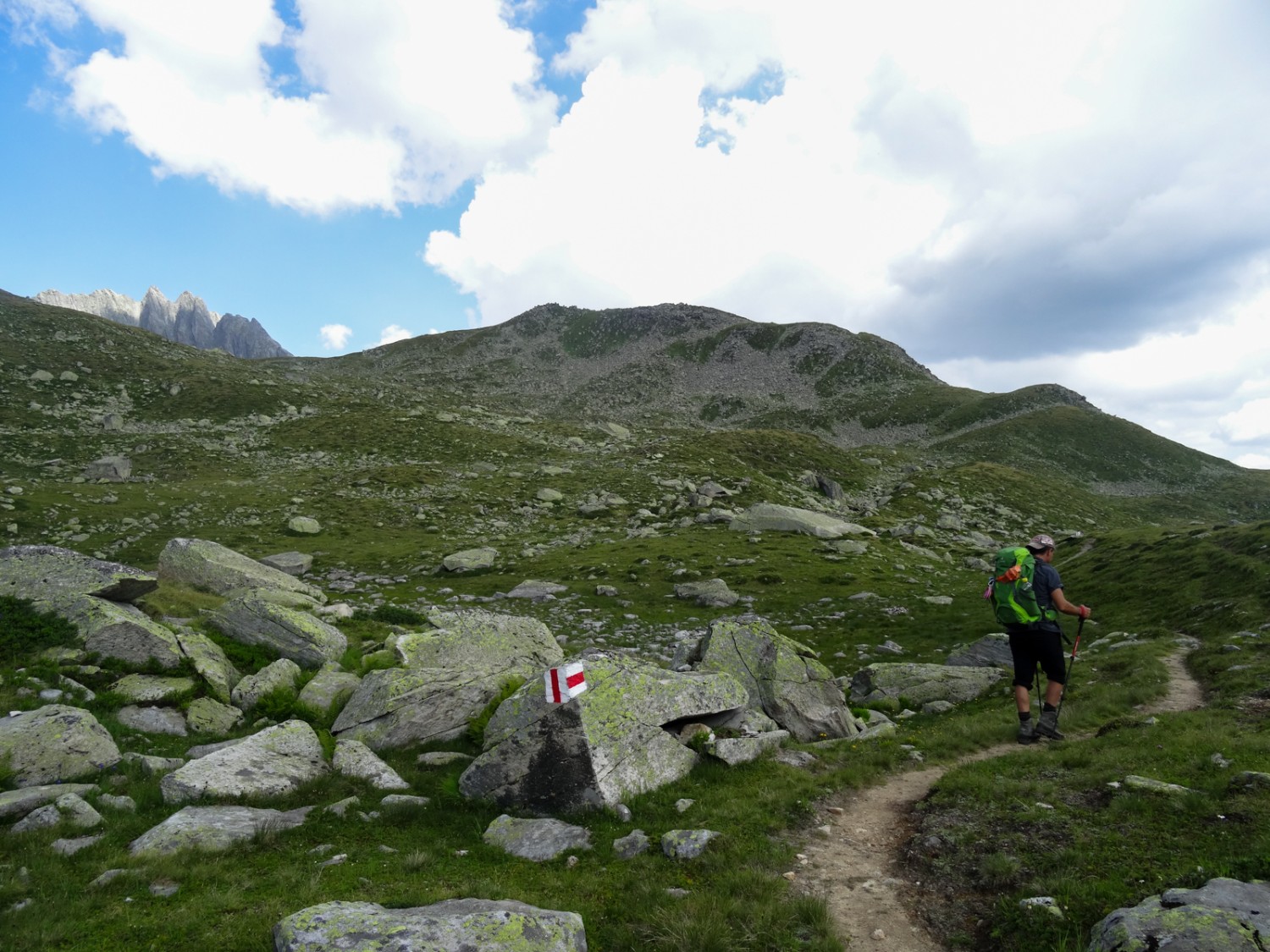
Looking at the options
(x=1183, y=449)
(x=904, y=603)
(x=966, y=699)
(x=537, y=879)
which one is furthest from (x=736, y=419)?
(x=537, y=879)

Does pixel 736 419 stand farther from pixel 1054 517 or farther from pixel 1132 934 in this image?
pixel 1132 934

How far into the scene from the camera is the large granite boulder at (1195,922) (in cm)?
548

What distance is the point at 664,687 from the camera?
14109 mm

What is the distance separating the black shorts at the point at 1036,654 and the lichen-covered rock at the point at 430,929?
12.5 metres

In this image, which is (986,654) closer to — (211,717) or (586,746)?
(586,746)

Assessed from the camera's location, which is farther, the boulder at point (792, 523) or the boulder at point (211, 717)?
the boulder at point (792, 523)

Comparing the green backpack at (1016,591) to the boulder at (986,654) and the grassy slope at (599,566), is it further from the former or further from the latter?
the boulder at (986,654)

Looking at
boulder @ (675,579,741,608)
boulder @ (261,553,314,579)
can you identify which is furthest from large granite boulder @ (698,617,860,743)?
boulder @ (261,553,314,579)

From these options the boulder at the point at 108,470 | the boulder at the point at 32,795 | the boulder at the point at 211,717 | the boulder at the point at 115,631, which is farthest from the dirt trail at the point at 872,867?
the boulder at the point at 108,470

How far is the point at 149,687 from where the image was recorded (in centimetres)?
1528

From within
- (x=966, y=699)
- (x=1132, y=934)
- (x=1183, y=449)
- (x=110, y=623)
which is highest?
(x=1183, y=449)

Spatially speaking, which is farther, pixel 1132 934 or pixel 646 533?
pixel 646 533

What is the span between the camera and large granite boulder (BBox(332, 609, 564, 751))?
49.4ft

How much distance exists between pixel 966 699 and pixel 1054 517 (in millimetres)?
64123
